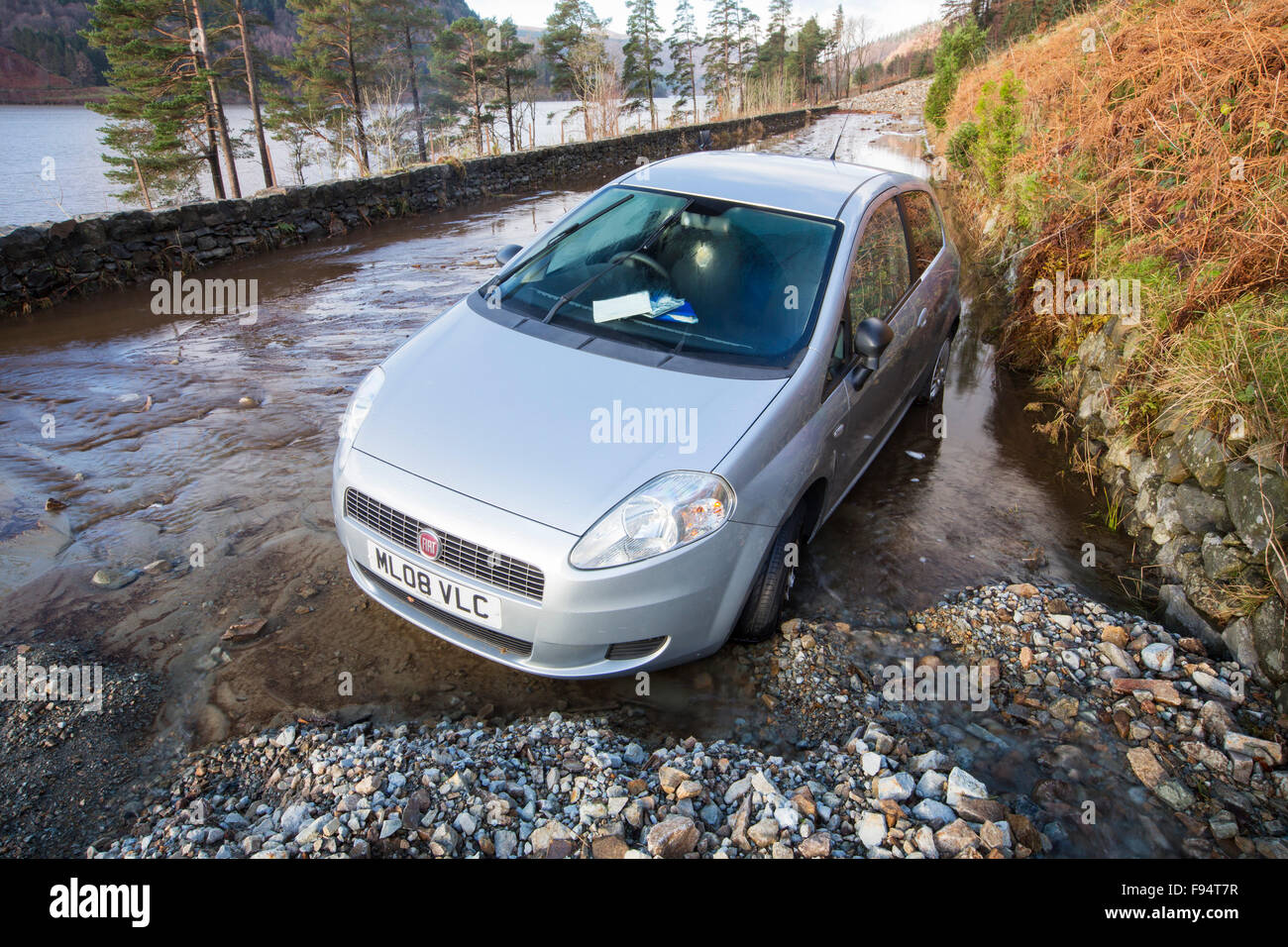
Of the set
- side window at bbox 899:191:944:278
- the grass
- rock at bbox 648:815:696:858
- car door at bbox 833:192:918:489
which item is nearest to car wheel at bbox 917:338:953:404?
side window at bbox 899:191:944:278

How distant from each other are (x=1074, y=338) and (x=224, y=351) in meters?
7.49

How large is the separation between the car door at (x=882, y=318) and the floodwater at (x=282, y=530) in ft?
1.91

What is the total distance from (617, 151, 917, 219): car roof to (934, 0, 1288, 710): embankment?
81.3 inches

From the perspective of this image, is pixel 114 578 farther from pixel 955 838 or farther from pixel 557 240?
pixel 955 838

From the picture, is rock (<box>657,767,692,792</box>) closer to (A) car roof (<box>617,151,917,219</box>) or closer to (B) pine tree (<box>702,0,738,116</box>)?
(A) car roof (<box>617,151,917,219</box>)

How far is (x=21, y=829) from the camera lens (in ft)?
7.26

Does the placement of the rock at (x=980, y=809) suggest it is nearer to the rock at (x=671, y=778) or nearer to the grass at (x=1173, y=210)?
the rock at (x=671, y=778)

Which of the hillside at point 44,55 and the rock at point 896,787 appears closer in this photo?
the rock at point 896,787

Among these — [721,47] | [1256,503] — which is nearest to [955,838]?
[1256,503]

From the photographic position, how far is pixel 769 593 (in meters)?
3.04

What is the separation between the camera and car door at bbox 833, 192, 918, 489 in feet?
11.8

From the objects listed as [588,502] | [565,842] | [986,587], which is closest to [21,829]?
[565,842]

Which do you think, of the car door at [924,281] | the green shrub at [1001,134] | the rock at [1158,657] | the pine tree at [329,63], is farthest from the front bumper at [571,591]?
the pine tree at [329,63]

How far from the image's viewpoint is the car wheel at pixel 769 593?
9.82ft
